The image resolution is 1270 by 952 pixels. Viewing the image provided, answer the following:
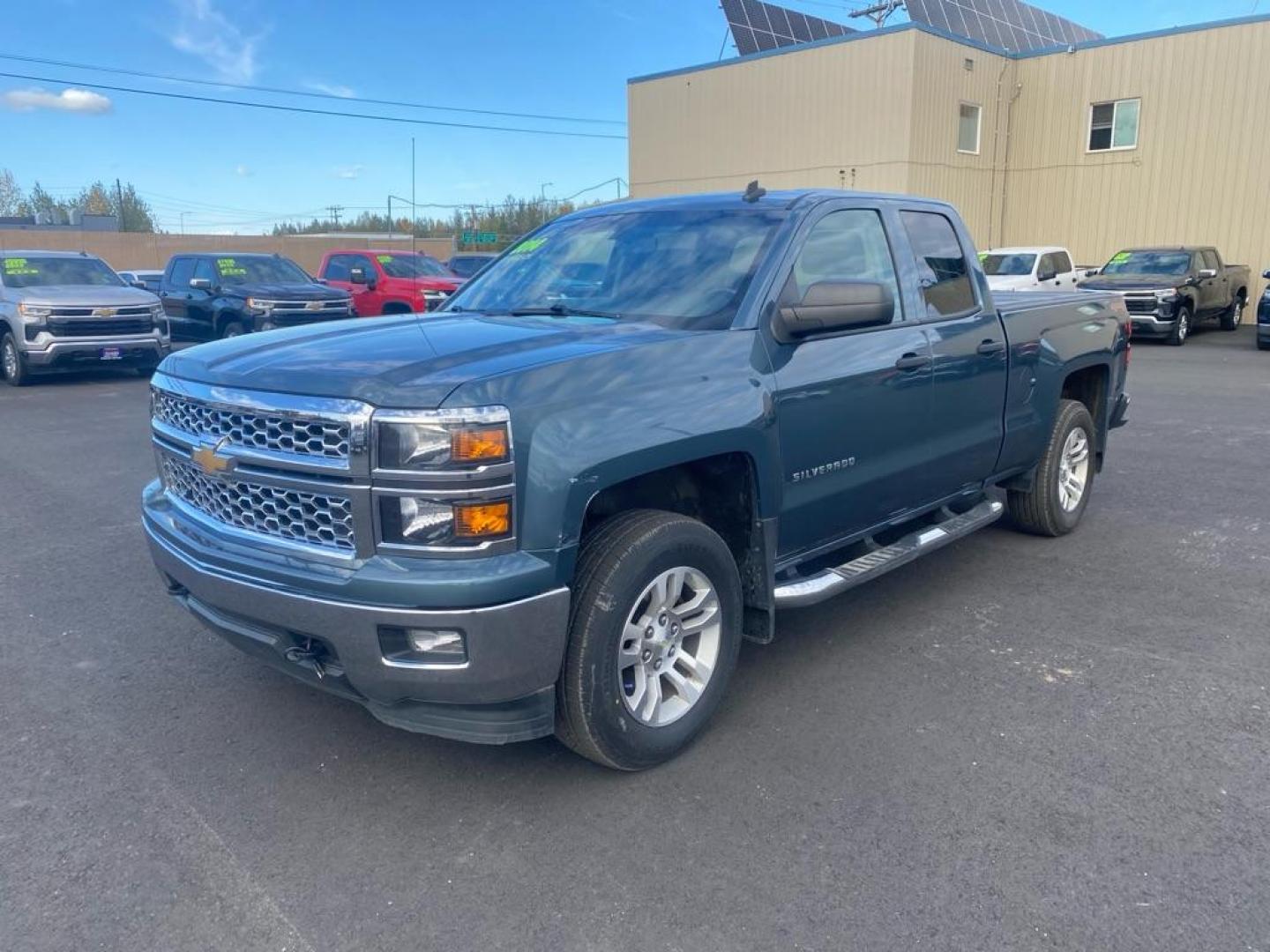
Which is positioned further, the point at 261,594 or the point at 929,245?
the point at 929,245

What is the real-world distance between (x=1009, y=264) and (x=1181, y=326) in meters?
3.43

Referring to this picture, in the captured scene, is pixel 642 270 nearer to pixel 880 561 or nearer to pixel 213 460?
pixel 880 561

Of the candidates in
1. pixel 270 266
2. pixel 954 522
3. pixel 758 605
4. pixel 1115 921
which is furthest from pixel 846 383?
pixel 270 266

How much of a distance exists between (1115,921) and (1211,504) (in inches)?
209

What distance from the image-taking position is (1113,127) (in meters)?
26.0

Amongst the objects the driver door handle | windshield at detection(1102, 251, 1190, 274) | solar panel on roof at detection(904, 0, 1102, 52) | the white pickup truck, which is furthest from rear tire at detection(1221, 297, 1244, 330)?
the driver door handle

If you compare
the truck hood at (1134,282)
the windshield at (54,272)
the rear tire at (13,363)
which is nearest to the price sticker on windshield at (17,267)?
the windshield at (54,272)

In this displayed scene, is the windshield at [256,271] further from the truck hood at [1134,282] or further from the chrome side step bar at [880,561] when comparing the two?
the truck hood at [1134,282]

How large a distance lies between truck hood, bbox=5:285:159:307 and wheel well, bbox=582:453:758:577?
12939mm

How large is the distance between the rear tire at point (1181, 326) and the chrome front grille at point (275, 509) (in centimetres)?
2014

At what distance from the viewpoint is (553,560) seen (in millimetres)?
3154

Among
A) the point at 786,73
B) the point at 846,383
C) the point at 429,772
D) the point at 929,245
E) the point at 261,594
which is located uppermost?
the point at 786,73

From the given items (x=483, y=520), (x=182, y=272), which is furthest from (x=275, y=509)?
(x=182, y=272)

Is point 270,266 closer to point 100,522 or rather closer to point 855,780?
point 100,522
